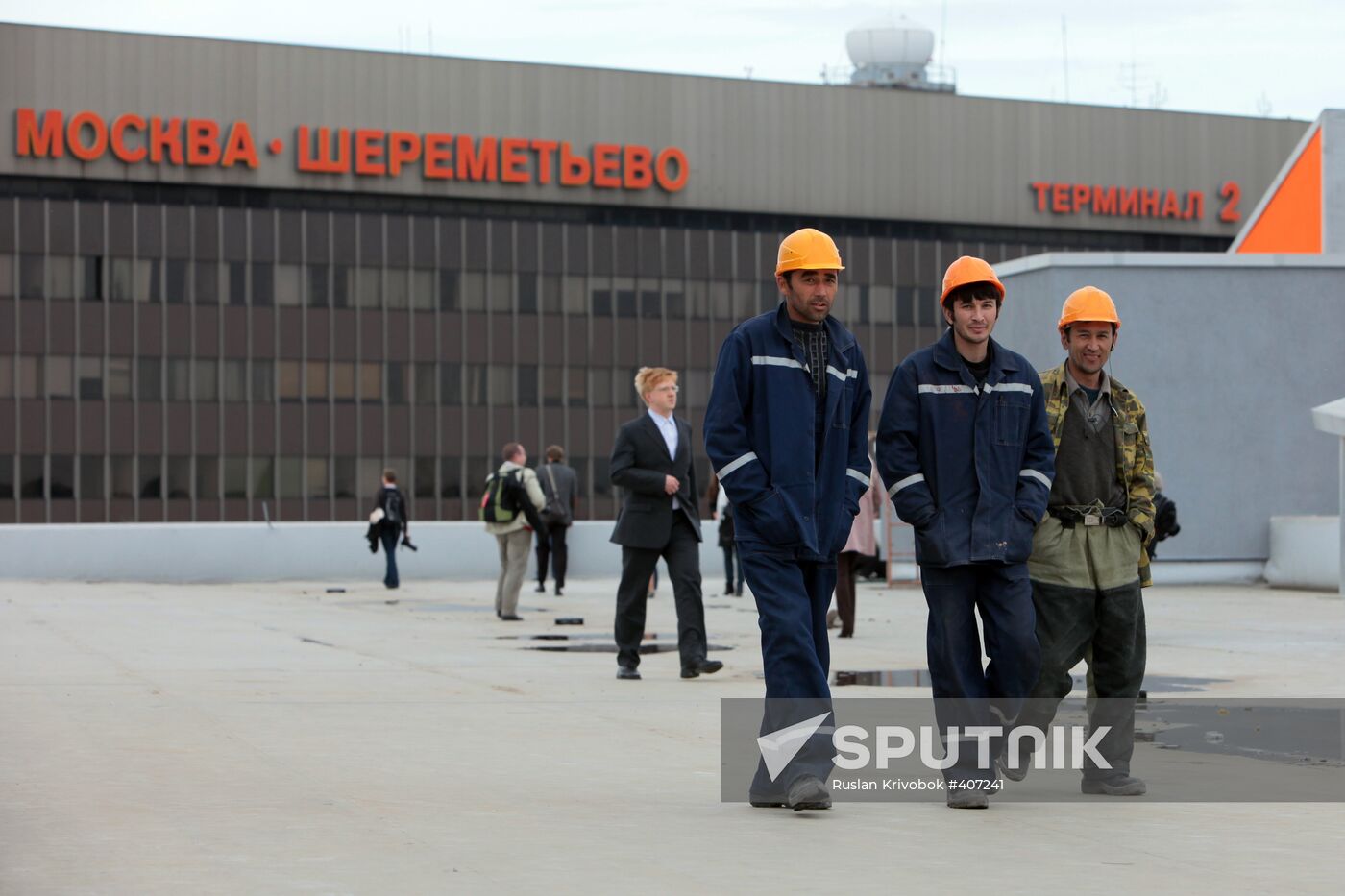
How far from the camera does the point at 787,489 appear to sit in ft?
21.8

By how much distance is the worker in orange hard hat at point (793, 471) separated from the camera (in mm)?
6586

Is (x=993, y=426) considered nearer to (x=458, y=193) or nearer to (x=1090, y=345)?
(x=1090, y=345)

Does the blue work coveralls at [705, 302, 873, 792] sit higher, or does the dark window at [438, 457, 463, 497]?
the blue work coveralls at [705, 302, 873, 792]

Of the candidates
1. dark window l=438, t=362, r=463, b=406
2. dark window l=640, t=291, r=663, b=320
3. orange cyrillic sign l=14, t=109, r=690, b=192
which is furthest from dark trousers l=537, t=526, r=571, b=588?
dark window l=640, t=291, r=663, b=320

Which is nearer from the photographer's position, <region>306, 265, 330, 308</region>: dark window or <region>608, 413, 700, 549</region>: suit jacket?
<region>608, 413, 700, 549</region>: suit jacket

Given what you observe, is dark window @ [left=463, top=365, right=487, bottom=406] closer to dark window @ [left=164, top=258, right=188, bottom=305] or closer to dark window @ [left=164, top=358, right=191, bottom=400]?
dark window @ [left=164, top=358, right=191, bottom=400]

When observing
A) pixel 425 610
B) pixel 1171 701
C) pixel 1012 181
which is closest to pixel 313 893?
pixel 1171 701

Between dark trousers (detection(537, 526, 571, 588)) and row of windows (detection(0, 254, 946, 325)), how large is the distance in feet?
167

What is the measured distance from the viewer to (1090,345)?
7.06 metres

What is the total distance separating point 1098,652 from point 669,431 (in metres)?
5.67

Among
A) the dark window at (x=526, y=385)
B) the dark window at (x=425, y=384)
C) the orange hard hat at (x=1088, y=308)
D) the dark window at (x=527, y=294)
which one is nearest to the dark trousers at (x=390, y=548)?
the orange hard hat at (x=1088, y=308)

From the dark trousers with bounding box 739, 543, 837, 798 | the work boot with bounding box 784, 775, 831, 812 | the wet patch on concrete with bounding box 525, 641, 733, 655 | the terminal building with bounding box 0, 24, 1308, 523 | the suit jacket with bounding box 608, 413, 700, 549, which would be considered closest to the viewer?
the work boot with bounding box 784, 775, 831, 812

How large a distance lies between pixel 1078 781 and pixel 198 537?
72.1 ft

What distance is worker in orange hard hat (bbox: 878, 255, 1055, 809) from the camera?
6.64 metres
